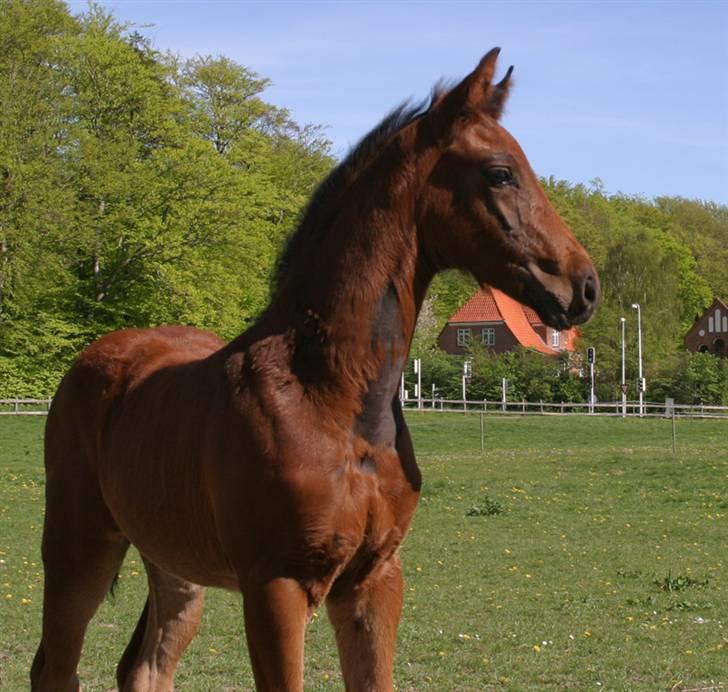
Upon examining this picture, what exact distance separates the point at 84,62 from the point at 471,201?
40.5 metres

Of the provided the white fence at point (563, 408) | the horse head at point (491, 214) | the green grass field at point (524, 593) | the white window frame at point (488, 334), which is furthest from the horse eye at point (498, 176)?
the white window frame at point (488, 334)

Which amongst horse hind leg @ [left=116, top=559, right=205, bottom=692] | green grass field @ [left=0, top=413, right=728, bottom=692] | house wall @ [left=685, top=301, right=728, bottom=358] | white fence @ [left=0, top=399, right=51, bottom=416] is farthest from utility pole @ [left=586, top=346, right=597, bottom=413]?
horse hind leg @ [left=116, top=559, right=205, bottom=692]

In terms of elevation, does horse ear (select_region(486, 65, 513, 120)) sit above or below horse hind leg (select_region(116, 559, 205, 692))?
above

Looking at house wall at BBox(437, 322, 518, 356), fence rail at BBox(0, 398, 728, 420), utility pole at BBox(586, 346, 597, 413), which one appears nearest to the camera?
fence rail at BBox(0, 398, 728, 420)

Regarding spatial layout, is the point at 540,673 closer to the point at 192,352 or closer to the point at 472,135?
the point at 192,352

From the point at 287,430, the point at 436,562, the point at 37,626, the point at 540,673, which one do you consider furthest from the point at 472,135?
the point at 436,562

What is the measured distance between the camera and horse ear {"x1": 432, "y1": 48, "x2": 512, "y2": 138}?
3.88 metres

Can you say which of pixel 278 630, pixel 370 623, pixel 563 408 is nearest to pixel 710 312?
pixel 563 408

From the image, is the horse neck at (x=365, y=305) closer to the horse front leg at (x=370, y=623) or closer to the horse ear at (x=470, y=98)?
the horse ear at (x=470, y=98)

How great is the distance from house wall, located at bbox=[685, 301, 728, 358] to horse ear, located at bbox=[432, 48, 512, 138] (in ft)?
269

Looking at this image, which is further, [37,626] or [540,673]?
[37,626]

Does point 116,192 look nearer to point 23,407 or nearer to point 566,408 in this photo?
point 23,407

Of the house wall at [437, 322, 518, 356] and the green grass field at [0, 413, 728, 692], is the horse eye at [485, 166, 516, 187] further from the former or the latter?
the house wall at [437, 322, 518, 356]

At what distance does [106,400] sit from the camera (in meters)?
5.10
